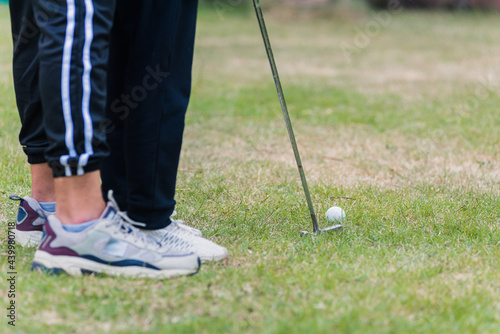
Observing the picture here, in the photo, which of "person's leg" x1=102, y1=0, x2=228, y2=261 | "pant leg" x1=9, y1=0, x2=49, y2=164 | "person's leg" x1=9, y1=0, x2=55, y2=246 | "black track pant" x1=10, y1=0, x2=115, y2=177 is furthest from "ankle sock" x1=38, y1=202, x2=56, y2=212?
"black track pant" x1=10, y1=0, x2=115, y2=177

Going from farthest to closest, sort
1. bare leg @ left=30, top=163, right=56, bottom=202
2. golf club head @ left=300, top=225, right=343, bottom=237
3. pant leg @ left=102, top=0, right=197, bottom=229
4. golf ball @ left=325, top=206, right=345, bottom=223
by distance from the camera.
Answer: golf ball @ left=325, top=206, right=345, bottom=223 < golf club head @ left=300, top=225, right=343, bottom=237 < bare leg @ left=30, top=163, right=56, bottom=202 < pant leg @ left=102, top=0, right=197, bottom=229

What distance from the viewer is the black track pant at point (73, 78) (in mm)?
1621

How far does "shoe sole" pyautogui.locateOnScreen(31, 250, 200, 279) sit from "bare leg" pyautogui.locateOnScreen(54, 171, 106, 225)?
0.11 m

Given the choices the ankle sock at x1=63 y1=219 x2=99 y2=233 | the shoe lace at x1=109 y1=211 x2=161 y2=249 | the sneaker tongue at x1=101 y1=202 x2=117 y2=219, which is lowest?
the shoe lace at x1=109 y1=211 x2=161 y2=249

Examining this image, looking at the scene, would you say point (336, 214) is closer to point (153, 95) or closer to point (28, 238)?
point (153, 95)

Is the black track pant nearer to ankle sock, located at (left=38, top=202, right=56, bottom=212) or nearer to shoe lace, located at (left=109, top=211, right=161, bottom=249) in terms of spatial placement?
shoe lace, located at (left=109, top=211, right=161, bottom=249)

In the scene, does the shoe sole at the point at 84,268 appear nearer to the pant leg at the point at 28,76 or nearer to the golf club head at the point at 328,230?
the pant leg at the point at 28,76

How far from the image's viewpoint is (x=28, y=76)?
1.98 meters

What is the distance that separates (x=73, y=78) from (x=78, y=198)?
1.13 ft

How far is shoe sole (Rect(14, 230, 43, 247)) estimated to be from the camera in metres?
2.02

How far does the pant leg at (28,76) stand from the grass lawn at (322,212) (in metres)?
0.37

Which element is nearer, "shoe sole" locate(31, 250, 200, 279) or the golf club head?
"shoe sole" locate(31, 250, 200, 279)

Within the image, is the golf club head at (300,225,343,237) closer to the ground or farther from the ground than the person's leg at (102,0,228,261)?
closer to the ground

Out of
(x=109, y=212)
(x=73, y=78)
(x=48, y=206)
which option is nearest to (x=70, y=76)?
(x=73, y=78)
